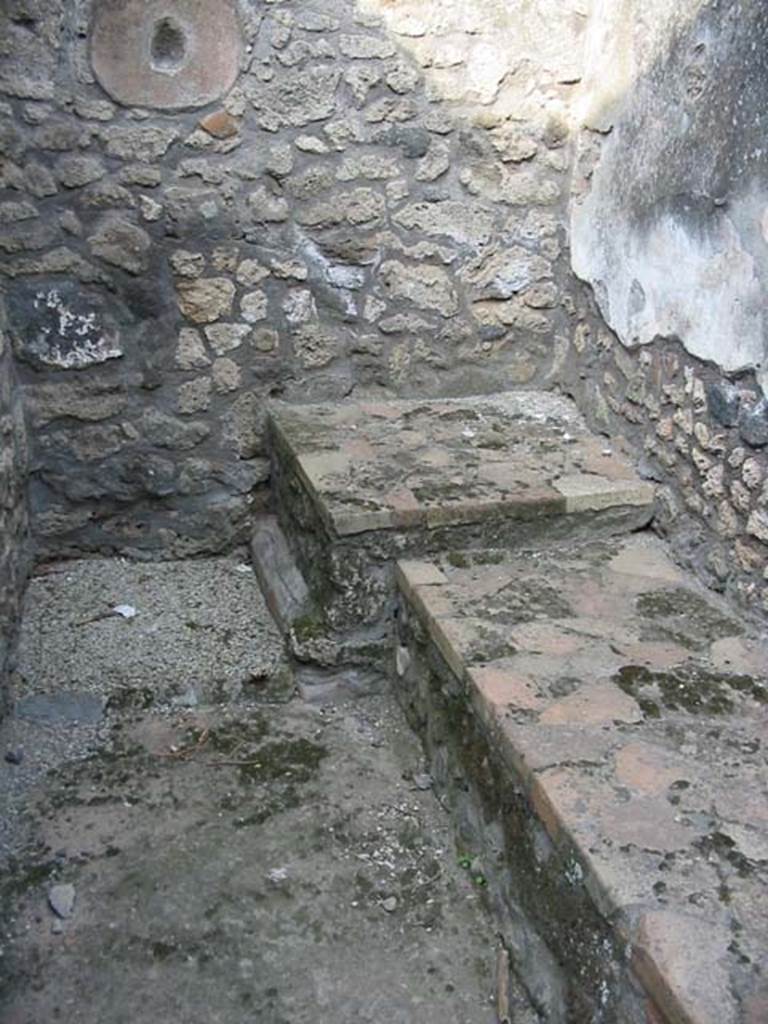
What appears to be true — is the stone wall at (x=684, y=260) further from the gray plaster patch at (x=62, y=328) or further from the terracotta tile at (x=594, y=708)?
the gray plaster patch at (x=62, y=328)

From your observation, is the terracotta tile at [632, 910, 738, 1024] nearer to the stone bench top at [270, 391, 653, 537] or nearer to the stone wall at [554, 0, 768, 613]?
the stone wall at [554, 0, 768, 613]

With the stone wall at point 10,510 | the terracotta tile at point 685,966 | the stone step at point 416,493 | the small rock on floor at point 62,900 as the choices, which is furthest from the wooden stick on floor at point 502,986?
the stone wall at point 10,510

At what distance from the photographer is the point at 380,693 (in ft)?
9.55

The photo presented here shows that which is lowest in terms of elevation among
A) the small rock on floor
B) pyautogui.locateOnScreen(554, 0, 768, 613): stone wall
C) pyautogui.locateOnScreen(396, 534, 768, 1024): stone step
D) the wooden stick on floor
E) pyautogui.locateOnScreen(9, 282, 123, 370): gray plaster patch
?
the small rock on floor

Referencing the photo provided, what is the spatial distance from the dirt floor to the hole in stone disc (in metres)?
1.69

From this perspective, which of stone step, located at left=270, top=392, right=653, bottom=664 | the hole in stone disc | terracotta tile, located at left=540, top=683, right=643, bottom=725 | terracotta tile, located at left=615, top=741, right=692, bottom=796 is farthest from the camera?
the hole in stone disc

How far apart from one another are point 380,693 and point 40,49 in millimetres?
2121

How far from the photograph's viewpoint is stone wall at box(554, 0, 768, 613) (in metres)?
2.42

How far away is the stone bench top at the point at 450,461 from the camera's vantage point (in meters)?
2.79

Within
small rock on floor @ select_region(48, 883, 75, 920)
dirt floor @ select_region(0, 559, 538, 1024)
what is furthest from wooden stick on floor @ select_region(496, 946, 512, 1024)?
small rock on floor @ select_region(48, 883, 75, 920)

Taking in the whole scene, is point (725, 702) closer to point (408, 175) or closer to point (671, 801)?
point (671, 801)

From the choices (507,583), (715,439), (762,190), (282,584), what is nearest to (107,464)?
(282,584)

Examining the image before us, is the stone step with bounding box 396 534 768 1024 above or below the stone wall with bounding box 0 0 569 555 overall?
below

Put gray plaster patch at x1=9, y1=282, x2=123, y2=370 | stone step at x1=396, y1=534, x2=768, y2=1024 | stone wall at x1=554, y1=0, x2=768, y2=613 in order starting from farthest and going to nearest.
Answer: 1. gray plaster patch at x1=9, y1=282, x2=123, y2=370
2. stone wall at x1=554, y1=0, x2=768, y2=613
3. stone step at x1=396, y1=534, x2=768, y2=1024
